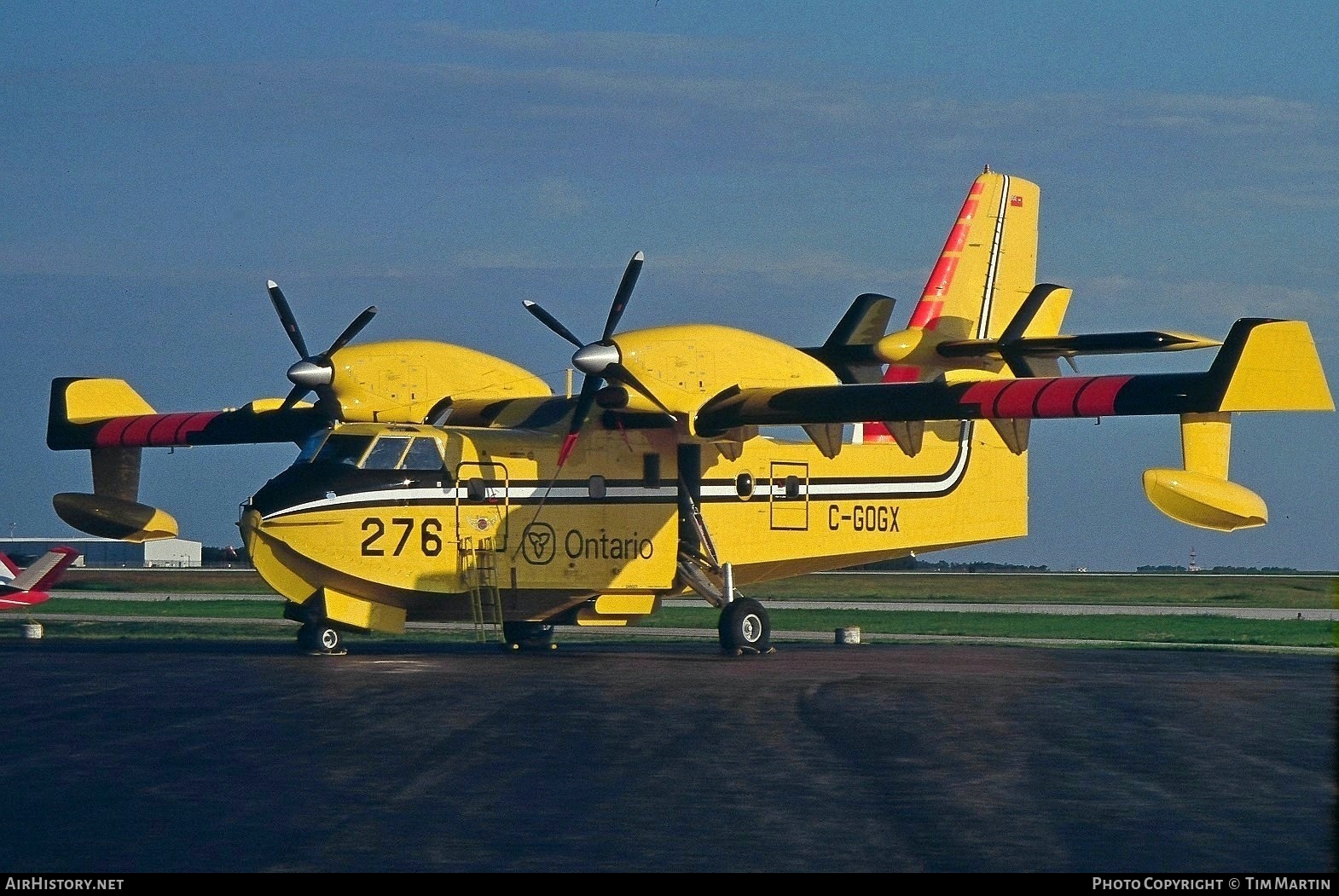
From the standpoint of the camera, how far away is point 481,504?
1168 inches

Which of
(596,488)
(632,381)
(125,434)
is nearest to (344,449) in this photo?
(596,488)

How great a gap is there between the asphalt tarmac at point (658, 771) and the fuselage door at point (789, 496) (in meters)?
7.35

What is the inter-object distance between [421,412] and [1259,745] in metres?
20.2

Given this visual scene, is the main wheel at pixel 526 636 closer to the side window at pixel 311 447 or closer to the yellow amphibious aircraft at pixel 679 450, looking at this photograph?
the yellow amphibious aircraft at pixel 679 450

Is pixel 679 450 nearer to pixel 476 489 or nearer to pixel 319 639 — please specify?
pixel 476 489

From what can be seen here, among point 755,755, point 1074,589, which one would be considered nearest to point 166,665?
point 755,755

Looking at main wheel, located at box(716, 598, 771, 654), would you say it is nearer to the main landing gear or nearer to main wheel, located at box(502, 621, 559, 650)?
main wheel, located at box(502, 621, 559, 650)

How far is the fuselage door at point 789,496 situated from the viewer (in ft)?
107

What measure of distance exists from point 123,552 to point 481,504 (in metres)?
110

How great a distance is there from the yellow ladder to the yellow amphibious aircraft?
44 millimetres

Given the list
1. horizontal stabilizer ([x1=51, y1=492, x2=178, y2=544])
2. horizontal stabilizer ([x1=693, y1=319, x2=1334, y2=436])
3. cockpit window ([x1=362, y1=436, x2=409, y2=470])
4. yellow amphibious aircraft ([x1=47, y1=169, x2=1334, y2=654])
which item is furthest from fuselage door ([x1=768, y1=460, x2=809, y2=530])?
horizontal stabilizer ([x1=51, y1=492, x2=178, y2=544])

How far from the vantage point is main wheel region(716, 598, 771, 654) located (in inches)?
1220

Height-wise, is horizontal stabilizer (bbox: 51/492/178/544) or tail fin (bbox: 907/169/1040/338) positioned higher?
tail fin (bbox: 907/169/1040/338)
